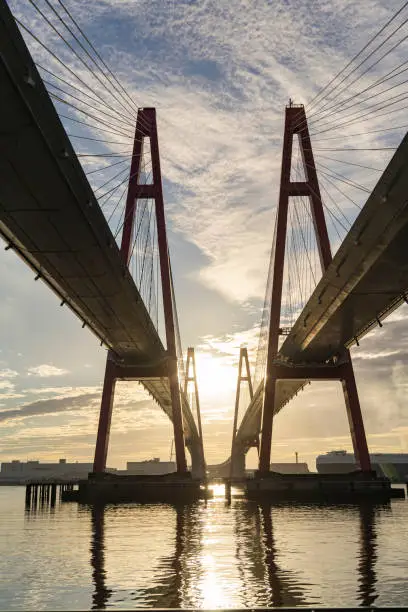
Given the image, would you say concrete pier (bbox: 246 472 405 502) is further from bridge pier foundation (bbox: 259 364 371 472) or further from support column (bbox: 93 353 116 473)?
support column (bbox: 93 353 116 473)

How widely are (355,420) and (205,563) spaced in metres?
29.9

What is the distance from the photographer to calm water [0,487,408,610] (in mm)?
12352

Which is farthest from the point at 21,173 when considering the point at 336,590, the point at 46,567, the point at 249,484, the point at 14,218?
the point at 249,484

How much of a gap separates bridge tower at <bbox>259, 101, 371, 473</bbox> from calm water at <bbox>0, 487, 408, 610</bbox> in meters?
14.8

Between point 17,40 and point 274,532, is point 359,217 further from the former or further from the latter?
point 17,40

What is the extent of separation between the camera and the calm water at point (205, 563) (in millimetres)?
12352

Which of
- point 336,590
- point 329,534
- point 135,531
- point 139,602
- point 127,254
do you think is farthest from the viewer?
point 127,254

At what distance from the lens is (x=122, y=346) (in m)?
46.8

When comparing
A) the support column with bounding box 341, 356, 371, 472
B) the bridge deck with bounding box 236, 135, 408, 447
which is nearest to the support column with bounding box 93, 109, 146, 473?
the bridge deck with bounding box 236, 135, 408, 447

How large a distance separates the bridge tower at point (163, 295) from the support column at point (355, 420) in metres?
11.7

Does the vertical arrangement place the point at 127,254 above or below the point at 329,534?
above

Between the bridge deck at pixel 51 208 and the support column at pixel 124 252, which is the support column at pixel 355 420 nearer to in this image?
the bridge deck at pixel 51 208

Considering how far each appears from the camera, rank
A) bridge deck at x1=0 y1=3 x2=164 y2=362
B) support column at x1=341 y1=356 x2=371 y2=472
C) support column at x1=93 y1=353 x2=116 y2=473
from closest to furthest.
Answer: bridge deck at x1=0 y1=3 x2=164 y2=362, support column at x1=341 y1=356 x2=371 y2=472, support column at x1=93 y1=353 x2=116 y2=473

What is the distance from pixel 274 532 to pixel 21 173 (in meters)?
15.4
